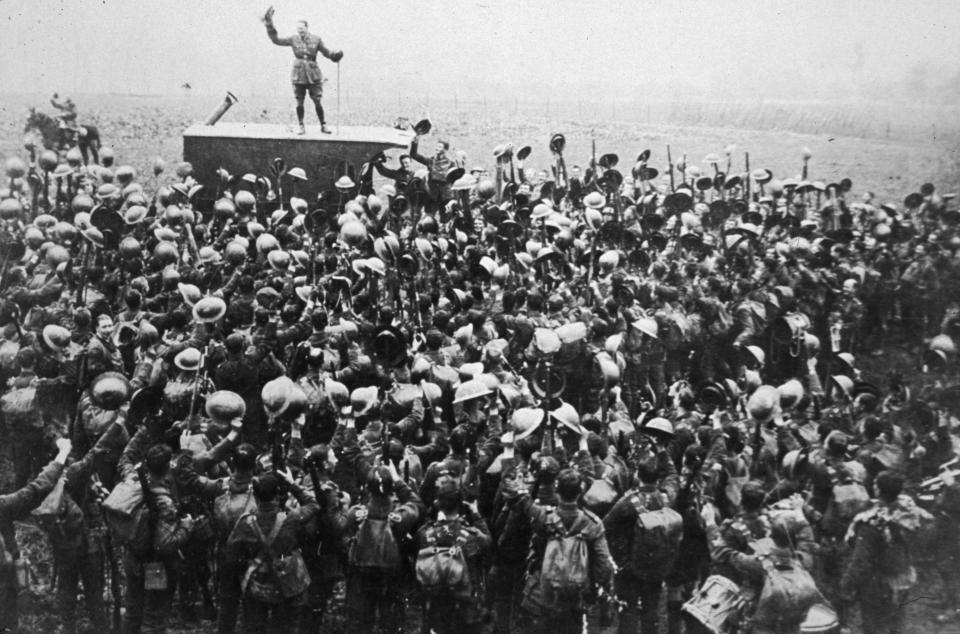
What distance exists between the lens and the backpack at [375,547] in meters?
5.33

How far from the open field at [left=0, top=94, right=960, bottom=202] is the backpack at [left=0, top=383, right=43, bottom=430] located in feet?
36.4

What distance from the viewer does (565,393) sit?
29.9ft

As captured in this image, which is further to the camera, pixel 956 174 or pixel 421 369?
pixel 956 174

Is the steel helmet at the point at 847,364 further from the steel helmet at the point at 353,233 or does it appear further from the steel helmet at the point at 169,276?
the steel helmet at the point at 169,276

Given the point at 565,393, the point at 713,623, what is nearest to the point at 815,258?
the point at 565,393

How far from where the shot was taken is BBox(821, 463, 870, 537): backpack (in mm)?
5777

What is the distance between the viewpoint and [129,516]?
5.29m

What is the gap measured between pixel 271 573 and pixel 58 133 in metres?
14.3

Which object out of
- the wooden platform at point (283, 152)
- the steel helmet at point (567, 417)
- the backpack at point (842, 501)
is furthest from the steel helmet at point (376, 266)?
the wooden platform at point (283, 152)

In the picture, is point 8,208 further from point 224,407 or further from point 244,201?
point 224,407

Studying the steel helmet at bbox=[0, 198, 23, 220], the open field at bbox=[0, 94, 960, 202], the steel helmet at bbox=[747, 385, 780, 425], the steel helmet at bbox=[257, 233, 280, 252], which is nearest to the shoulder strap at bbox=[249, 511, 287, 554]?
the steel helmet at bbox=[747, 385, 780, 425]

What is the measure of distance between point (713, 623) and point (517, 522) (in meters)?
1.57

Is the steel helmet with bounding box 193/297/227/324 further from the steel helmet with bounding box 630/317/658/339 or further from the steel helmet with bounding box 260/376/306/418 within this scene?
the steel helmet with bounding box 630/317/658/339

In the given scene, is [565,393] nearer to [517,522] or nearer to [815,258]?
[517,522]
